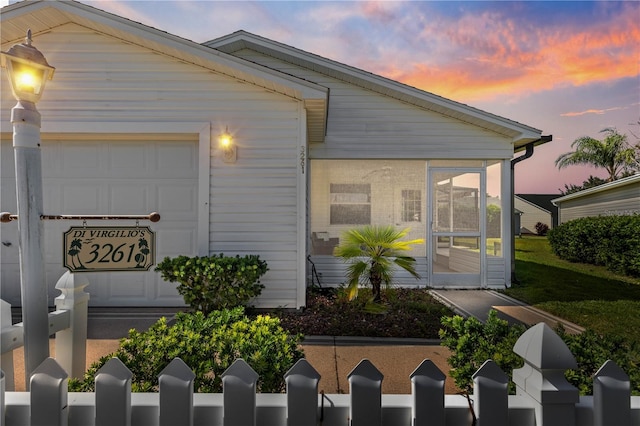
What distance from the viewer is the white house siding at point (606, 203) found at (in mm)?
11664

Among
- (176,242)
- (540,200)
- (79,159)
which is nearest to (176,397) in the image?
(176,242)

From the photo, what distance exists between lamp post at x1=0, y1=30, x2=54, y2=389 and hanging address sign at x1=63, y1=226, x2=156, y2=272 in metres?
0.13

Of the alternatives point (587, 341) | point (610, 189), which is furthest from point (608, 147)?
point (587, 341)

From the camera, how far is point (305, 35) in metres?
7.98

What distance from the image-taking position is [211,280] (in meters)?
3.89

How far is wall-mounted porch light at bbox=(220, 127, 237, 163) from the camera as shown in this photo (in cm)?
442

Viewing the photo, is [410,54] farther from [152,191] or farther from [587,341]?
[587,341]

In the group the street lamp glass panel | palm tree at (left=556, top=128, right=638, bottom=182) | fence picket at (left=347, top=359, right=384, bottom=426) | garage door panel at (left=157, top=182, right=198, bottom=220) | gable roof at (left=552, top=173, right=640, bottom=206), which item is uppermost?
palm tree at (left=556, top=128, right=638, bottom=182)

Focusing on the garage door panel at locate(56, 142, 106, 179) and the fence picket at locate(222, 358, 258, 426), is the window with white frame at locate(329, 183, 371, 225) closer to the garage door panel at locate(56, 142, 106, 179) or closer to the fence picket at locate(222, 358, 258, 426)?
the garage door panel at locate(56, 142, 106, 179)

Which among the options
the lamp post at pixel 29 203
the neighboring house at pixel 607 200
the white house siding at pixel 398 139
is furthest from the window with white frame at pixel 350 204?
the neighboring house at pixel 607 200

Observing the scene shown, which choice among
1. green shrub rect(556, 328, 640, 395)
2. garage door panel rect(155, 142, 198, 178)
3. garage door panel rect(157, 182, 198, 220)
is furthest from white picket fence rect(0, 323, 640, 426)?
garage door panel rect(155, 142, 198, 178)

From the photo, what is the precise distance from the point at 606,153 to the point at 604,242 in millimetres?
18647

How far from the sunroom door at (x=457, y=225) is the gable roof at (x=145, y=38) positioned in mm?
3385

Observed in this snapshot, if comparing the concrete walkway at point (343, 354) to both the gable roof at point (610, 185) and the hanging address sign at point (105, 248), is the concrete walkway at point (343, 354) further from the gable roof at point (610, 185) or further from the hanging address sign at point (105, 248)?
the gable roof at point (610, 185)
